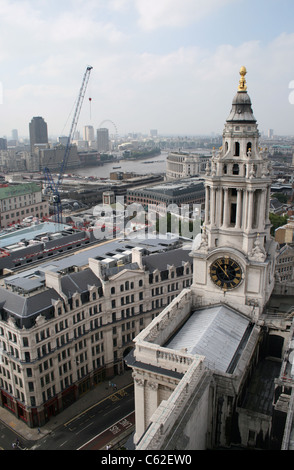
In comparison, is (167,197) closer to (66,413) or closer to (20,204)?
(20,204)

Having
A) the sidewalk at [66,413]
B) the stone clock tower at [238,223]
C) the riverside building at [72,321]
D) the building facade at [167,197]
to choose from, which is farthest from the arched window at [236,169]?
the building facade at [167,197]

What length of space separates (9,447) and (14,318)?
53.8 ft

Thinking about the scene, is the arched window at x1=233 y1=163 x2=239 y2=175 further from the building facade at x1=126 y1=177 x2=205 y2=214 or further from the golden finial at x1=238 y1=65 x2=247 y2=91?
the building facade at x1=126 y1=177 x2=205 y2=214

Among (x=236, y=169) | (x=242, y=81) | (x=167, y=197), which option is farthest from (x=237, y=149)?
(x=167, y=197)

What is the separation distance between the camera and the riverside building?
5375 cm

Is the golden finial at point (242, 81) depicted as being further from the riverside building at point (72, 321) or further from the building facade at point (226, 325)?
the riverside building at point (72, 321)

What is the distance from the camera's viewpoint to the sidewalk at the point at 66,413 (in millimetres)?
54162

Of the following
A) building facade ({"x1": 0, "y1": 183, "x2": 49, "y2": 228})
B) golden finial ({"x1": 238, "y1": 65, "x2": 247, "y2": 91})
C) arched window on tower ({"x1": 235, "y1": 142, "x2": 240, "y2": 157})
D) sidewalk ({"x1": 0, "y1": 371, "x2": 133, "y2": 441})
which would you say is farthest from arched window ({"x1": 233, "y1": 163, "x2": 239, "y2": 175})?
building facade ({"x1": 0, "y1": 183, "x2": 49, "y2": 228})

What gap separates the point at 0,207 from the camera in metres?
140

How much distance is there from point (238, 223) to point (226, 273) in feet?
18.8

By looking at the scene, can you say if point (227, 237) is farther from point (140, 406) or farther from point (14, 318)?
point (14, 318)

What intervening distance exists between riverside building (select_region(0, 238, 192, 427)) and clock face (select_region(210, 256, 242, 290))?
70.1 feet

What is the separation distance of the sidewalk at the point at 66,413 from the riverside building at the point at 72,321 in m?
0.84

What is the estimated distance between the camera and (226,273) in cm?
4366
